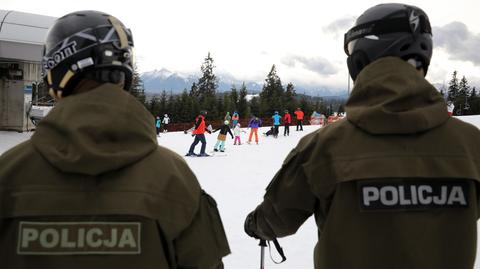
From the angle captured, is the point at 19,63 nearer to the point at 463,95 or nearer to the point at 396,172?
the point at 396,172

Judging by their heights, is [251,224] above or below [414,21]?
below

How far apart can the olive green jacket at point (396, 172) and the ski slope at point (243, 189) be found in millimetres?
3013

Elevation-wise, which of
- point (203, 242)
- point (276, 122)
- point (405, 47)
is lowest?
point (276, 122)

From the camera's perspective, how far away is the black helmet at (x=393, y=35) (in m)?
2.01

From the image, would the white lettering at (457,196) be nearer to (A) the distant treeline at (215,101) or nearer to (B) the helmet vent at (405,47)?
(B) the helmet vent at (405,47)

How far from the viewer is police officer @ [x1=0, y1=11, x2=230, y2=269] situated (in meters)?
1.40

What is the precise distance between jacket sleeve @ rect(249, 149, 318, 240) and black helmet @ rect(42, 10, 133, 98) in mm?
911

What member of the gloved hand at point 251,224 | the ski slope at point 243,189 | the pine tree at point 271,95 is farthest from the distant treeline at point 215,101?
the gloved hand at point 251,224

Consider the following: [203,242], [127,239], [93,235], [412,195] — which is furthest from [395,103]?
[93,235]

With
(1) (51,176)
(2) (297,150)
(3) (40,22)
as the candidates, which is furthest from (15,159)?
(3) (40,22)

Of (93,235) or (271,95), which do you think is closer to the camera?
(93,235)

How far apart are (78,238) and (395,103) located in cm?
136

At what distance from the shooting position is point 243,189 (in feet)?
29.7

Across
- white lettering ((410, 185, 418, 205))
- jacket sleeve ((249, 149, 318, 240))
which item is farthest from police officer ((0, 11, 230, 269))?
white lettering ((410, 185, 418, 205))
